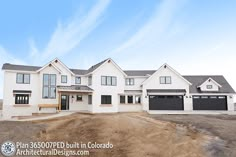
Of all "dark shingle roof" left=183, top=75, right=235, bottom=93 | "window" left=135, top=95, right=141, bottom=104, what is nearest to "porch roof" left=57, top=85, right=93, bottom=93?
"window" left=135, top=95, right=141, bottom=104

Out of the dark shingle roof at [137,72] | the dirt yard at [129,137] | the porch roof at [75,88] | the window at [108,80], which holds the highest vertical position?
the dark shingle roof at [137,72]

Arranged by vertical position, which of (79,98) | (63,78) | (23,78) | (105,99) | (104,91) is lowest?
(105,99)

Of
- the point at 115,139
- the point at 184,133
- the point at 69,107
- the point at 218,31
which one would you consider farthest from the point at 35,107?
the point at 218,31

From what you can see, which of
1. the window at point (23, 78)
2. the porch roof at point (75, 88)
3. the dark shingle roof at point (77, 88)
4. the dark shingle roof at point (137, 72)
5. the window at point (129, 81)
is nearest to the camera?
the window at point (23, 78)

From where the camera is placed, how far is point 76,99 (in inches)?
1208

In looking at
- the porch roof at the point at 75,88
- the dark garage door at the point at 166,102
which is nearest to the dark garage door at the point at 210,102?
the dark garage door at the point at 166,102

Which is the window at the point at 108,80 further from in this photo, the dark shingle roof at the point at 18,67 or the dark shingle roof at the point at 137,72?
the dark shingle roof at the point at 18,67

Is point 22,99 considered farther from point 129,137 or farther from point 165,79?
point 165,79

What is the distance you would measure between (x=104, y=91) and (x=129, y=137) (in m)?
15.5

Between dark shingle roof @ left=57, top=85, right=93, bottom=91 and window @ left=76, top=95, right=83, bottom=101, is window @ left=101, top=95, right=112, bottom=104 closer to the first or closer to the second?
dark shingle roof @ left=57, top=85, right=93, bottom=91

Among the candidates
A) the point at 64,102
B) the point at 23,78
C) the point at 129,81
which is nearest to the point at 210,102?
the point at 129,81

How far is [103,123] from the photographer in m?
19.5

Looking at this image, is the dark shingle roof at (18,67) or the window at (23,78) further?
the window at (23,78)

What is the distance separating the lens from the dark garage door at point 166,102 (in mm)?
32344
